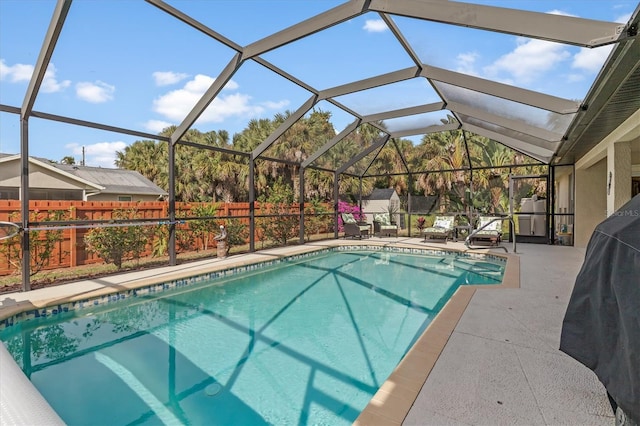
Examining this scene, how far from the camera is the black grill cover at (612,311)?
132 centimetres

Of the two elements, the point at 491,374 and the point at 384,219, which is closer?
the point at 491,374

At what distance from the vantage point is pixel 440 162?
17.6m

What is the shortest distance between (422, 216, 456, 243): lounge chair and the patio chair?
153 cm

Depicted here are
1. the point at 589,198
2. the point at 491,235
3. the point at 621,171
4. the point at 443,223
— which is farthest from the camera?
the point at 443,223

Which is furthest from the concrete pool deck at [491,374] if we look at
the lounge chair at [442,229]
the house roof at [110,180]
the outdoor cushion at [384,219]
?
the house roof at [110,180]

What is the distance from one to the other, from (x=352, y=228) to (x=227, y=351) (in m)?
9.20

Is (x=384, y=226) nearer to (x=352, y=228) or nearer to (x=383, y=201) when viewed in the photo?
(x=352, y=228)

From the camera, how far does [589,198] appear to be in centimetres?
1020

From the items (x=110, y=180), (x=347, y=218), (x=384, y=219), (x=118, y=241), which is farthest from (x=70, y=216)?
(x=384, y=219)

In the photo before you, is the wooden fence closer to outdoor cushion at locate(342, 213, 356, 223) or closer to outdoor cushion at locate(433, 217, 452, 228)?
outdoor cushion at locate(342, 213, 356, 223)

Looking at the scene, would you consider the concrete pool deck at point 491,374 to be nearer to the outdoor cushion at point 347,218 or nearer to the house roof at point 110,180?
the outdoor cushion at point 347,218

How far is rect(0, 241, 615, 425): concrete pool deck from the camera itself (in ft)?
6.44

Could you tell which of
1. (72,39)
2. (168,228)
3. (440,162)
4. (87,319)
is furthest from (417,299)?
(440,162)

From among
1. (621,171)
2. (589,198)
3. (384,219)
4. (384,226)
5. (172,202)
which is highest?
(621,171)
